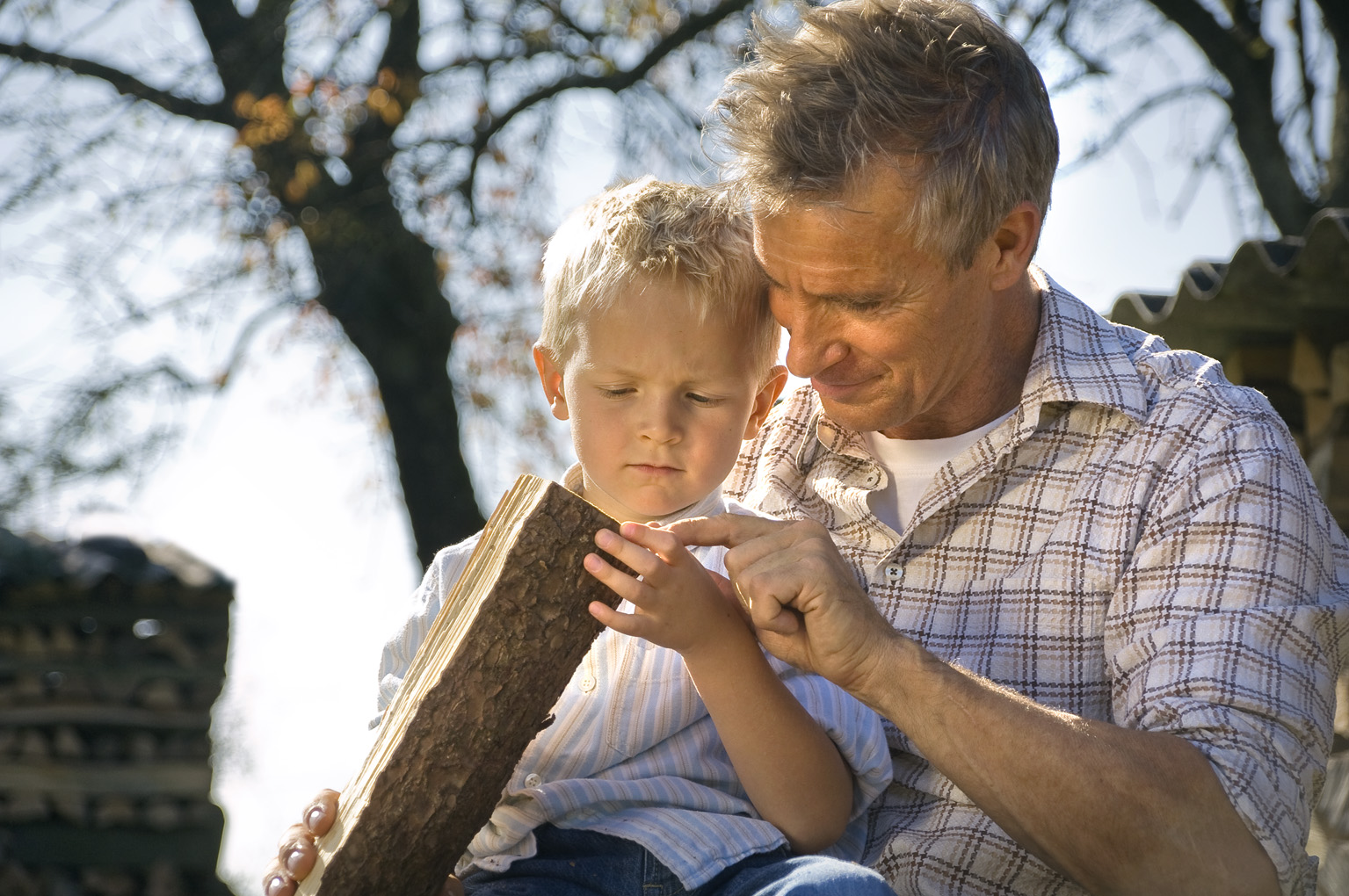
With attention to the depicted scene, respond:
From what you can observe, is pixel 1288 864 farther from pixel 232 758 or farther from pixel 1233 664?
pixel 232 758

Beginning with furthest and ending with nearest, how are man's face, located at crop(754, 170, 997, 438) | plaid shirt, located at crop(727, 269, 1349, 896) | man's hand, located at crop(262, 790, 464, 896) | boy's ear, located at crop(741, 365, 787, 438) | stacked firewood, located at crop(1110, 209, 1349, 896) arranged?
1. stacked firewood, located at crop(1110, 209, 1349, 896)
2. boy's ear, located at crop(741, 365, 787, 438)
3. man's face, located at crop(754, 170, 997, 438)
4. plaid shirt, located at crop(727, 269, 1349, 896)
5. man's hand, located at crop(262, 790, 464, 896)

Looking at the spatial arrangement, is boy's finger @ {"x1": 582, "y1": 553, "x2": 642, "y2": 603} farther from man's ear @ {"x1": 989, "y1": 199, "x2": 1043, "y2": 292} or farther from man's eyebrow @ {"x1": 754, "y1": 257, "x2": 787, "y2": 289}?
man's ear @ {"x1": 989, "y1": 199, "x2": 1043, "y2": 292}

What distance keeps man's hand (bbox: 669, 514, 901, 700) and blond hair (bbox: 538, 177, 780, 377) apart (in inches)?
14.7

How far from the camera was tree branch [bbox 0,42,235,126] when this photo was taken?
6.70 m

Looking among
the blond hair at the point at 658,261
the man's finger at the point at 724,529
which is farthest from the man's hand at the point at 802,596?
the blond hair at the point at 658,261

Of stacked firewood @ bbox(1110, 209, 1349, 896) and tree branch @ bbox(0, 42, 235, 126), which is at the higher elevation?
tree branch @ bbox(0, 42, 235, 126)

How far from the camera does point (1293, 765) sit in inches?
70.6

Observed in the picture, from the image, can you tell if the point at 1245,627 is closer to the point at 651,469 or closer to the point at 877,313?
the point at 877,313

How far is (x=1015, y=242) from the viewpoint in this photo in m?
2.23

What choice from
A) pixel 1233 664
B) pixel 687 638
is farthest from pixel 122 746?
pixel 1233 664

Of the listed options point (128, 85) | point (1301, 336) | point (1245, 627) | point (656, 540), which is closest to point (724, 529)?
point (656, 540)

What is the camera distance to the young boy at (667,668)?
1.73 metres

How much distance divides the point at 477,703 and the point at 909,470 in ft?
3.40

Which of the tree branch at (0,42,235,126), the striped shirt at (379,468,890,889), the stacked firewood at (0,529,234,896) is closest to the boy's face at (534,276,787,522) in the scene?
the striped shirt at (379,468,890,889)
